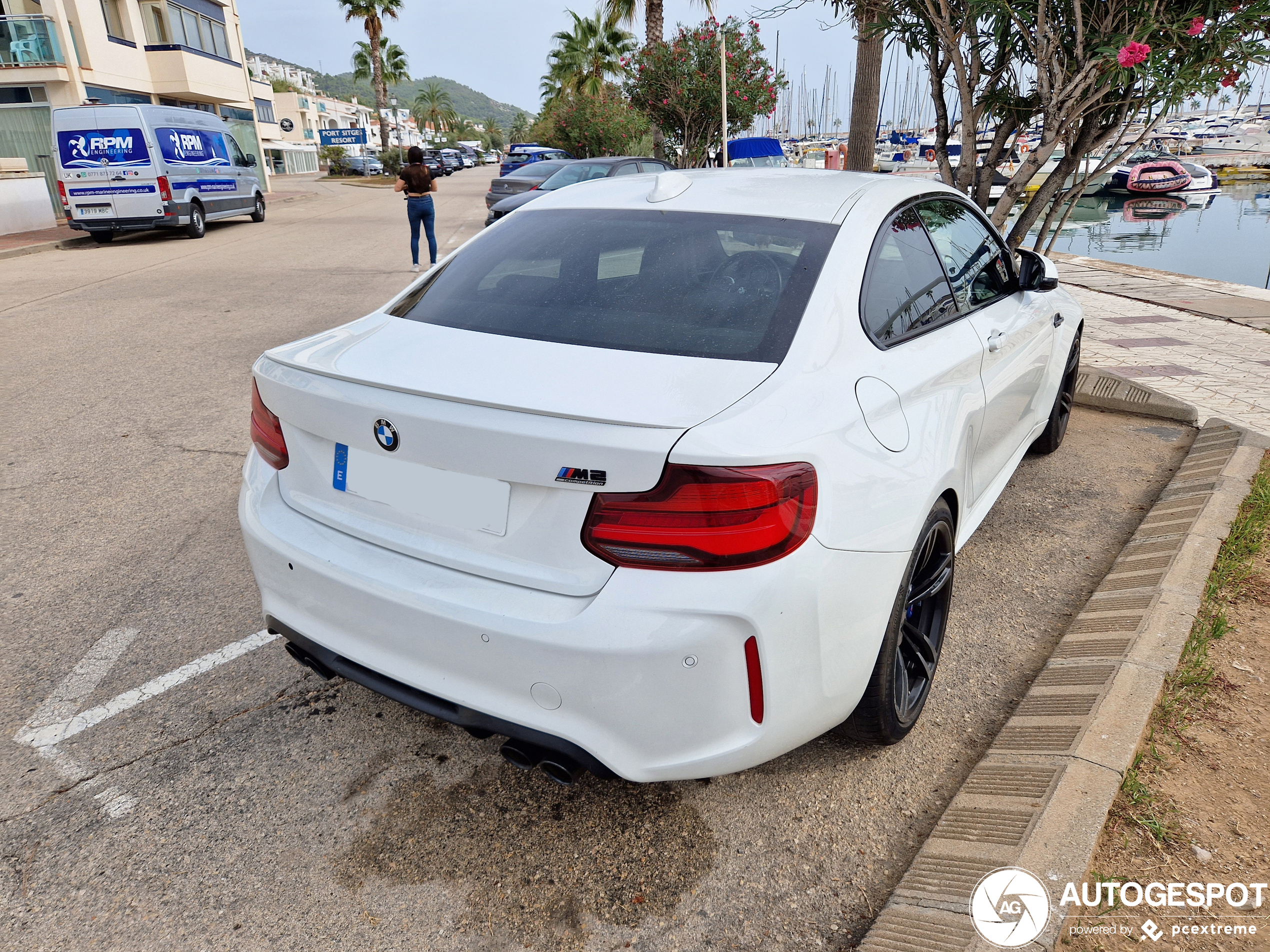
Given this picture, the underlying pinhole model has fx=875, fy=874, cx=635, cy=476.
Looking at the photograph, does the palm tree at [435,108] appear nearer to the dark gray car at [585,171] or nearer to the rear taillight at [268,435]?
the dark gray car at [585,171]

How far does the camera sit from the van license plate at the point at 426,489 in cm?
201

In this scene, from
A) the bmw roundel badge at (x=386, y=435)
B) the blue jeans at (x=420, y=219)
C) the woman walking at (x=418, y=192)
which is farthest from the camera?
the blue jeans at (x=420, y=219)

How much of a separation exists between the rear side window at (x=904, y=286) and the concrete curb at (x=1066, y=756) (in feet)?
3.91

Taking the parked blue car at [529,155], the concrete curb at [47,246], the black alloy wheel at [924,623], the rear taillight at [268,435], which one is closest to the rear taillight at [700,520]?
the black alloy wheel at [924,623]

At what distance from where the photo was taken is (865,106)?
11039mm

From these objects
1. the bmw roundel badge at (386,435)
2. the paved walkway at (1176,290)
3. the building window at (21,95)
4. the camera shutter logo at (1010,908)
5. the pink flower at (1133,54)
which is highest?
the building window at (21,95)

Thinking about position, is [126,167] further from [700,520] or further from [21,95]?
[700,520]

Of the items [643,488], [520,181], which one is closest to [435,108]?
[520,181]

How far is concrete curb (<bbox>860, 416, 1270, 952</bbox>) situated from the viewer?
195 centimetres

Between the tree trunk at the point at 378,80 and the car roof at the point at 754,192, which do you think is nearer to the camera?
the car roof at the point at 754,192

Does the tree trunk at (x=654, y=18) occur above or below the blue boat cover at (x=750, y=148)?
above

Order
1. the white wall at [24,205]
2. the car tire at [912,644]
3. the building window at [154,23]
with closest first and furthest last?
the car tire at [912,644], the white wall at [24,205], the building window at [154,23]

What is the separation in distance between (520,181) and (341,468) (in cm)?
1482

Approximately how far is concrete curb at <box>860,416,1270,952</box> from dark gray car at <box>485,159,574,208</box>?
13515 mm
